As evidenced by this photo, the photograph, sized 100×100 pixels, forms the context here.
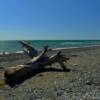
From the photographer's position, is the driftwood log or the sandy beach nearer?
the sandy beach

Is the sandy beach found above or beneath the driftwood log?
beneath

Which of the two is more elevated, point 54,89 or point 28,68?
point 28,68

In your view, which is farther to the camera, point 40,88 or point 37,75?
point 37,75

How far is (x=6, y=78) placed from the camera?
13.9 m

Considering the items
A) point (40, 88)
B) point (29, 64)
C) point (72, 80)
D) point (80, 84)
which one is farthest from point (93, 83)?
point (29, 64)

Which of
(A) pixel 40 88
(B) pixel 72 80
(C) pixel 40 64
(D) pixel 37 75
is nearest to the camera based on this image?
(A) pixel 40 88

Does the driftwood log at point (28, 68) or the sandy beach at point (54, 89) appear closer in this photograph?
the sandy beach at point (54, 89)

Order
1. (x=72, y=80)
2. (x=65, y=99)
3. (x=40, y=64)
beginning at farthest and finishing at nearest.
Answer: (x=40, y=64)
(x=72, y=80)
(x=65, y=99)

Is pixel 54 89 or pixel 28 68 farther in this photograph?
pixel 28 68

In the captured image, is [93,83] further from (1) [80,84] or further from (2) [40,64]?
(2) [40,64]

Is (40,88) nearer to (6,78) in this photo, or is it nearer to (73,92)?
(73,92)

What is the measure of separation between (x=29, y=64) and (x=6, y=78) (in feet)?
7.75

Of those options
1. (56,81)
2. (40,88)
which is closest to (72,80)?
(56,81)

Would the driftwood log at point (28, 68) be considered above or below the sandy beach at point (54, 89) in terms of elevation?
above
